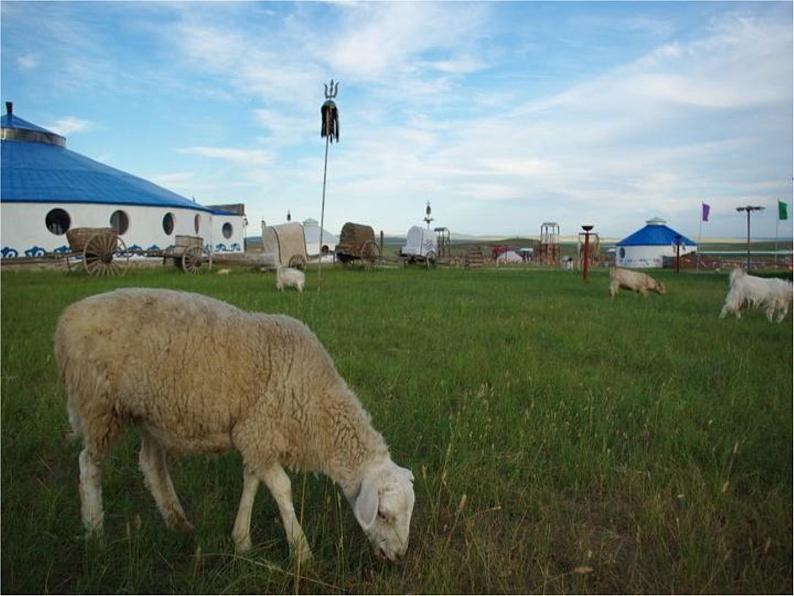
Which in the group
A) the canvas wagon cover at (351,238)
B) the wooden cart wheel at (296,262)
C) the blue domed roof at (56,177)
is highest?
the blue domed roof at (56,177)

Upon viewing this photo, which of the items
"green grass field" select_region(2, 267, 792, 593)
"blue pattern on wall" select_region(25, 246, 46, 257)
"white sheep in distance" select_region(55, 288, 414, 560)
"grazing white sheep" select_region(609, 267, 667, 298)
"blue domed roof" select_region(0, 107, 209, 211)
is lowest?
"green grass field" select_region(2, 267, 792, 593)

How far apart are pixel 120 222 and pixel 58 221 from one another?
3400 mm

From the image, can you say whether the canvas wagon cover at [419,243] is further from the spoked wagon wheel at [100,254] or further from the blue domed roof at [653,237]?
the blue domed roof at [653,237]

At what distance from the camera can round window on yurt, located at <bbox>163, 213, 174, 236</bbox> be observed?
122ft

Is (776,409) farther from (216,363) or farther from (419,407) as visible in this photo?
(216,363)

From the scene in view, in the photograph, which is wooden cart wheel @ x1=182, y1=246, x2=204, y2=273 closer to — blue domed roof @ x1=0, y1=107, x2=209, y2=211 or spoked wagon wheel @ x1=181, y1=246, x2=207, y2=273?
spoked wagon wheel @ x1=181, y1=246, x2=207, y2=273

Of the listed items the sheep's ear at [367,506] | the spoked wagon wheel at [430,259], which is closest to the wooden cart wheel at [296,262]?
the spoked wagon wheel at [430,259]

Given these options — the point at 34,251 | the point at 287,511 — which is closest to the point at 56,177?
the point at 34,251

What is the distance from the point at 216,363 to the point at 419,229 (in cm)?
3416

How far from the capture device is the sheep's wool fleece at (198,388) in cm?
322

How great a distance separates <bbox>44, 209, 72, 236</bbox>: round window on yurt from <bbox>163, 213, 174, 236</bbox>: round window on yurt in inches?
247

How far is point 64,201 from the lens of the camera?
31.3 meters

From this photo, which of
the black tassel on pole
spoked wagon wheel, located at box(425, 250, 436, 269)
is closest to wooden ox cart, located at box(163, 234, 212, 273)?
spoked wagon wheel, located at box(425, 250, 436, 269)

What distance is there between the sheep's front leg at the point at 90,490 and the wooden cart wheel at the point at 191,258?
25.0m
